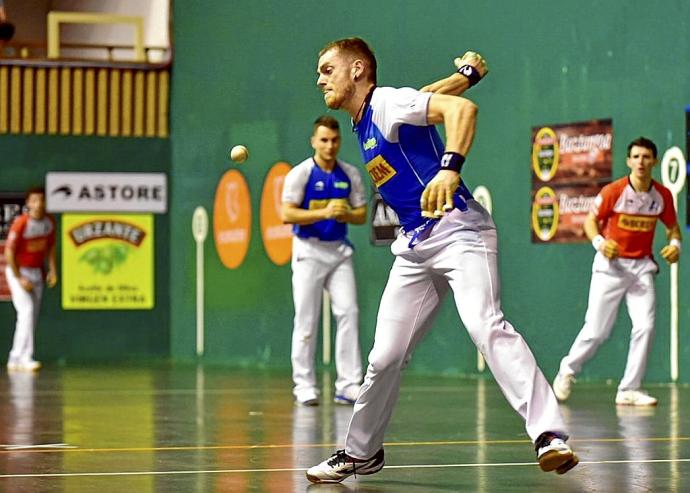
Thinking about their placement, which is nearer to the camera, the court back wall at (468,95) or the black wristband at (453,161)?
the black wristband at (453,161)

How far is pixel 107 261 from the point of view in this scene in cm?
1925

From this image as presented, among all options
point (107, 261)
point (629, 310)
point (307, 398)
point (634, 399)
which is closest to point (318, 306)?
point (307, 398)

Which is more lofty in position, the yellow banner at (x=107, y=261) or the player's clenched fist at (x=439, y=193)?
the player's clenched fist at (x=439, y=193)

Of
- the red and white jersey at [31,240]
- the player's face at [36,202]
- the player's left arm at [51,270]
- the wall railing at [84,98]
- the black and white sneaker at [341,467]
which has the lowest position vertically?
the black and white sneaker at [341,467]

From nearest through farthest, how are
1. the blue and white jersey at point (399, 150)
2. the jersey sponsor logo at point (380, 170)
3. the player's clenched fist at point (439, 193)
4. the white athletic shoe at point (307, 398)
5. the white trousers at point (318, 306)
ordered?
the player's clenched fist at point (439, 193)
the blue and white jersey at point (399, 150)
the jersey sponsor logo at point (380, 170)
the white athletic shoe at point (307, 398)
the white trousers at point (318, 306)

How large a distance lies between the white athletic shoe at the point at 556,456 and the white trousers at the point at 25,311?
11034mm

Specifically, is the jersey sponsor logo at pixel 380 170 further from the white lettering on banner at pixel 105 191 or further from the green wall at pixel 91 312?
the white lettering on banner at pixel 105 191

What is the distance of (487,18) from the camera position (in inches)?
550

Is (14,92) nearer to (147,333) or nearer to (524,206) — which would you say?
(147,333)

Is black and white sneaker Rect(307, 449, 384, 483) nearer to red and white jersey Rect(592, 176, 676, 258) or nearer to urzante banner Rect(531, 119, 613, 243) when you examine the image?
red and white jersey Rect(592, 176, 676, 258)

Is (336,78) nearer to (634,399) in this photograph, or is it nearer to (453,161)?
(453,161)

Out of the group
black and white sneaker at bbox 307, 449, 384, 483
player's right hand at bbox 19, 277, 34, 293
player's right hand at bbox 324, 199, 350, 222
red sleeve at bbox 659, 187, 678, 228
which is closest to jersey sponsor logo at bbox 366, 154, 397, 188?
black and white sneaker at bbox 307, 449, 384, 483

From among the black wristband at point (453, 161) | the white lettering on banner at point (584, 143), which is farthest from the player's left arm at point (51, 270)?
the black wristband at point (453, 161)

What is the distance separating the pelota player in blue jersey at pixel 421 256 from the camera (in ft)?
17.9
